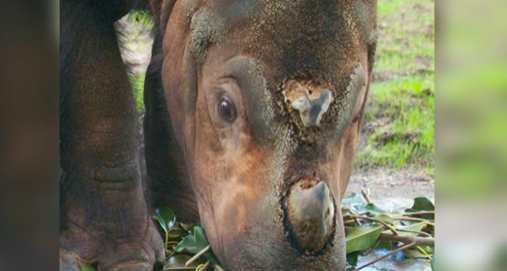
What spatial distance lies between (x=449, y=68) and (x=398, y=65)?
26 cm

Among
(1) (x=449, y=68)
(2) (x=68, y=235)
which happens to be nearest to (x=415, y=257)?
(1) (x=449, y=68)

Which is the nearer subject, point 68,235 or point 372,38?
point 372,38

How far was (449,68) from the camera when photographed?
6.86ft

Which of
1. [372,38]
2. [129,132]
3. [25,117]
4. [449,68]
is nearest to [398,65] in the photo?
[372,38]

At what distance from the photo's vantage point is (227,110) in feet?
7.32

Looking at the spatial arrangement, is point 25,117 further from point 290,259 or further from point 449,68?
point 449,68

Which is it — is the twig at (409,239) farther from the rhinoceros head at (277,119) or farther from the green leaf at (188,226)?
the green leaf at (188,226)

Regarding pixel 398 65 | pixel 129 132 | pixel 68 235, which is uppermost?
pixel 398 65

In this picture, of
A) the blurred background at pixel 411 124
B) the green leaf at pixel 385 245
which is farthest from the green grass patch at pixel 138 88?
the green leaf at pixel 385 245

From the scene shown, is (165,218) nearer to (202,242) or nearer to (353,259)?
(202,242)

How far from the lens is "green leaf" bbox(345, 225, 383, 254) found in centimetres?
234

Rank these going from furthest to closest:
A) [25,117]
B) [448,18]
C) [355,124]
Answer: [25,117]
[355,124]
[448,18]

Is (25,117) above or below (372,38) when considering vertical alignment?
below

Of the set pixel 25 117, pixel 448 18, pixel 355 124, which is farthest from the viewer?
pixel 25 117
